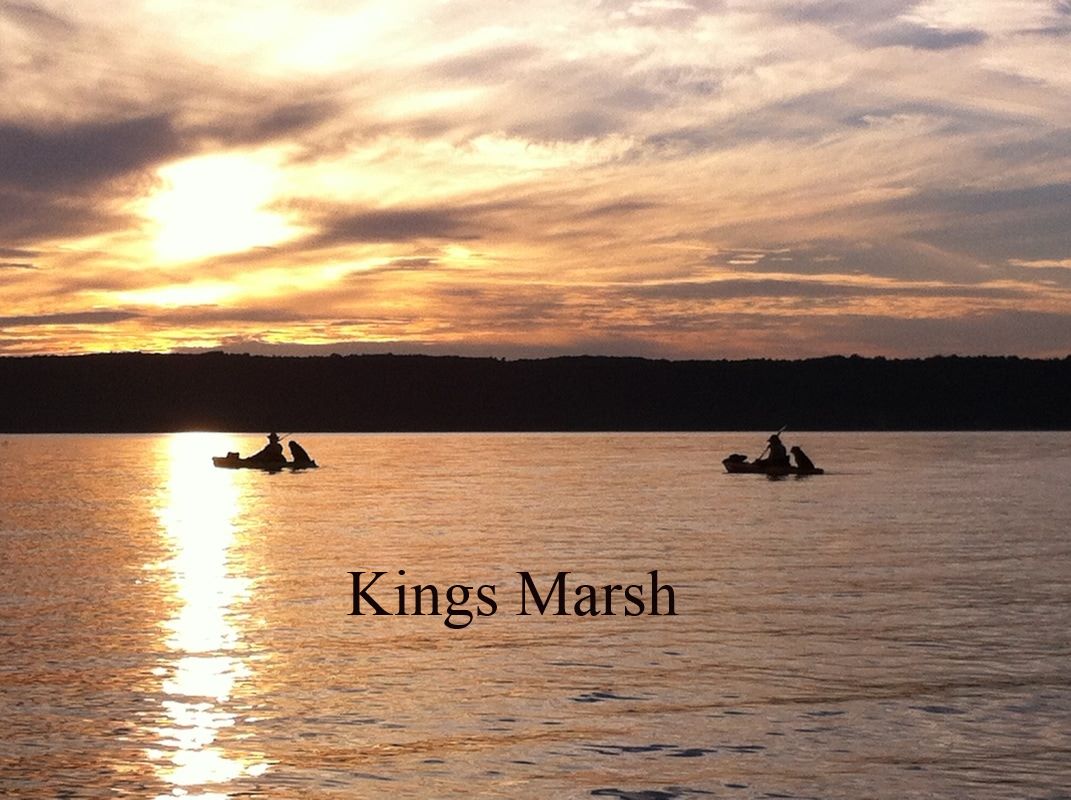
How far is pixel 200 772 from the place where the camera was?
15.9 m

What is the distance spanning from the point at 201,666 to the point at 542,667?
5529 mm

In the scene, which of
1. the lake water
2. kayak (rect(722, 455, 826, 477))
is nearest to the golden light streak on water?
the lake water

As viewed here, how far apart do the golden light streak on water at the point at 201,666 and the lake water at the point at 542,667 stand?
8 cm

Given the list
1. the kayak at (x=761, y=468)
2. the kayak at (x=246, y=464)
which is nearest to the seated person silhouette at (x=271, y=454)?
the kayak at (x=246, y=464)

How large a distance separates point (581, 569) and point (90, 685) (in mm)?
17626

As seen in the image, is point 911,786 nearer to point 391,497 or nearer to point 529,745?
point 529,745

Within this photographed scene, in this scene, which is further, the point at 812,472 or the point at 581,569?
the point at 812,472

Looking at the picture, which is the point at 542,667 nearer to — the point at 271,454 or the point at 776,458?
the point at 776,458

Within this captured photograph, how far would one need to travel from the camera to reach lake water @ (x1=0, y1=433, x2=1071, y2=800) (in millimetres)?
16047

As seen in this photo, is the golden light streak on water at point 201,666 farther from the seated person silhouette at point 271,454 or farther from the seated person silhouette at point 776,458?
the seated person silhouette at point 271,454

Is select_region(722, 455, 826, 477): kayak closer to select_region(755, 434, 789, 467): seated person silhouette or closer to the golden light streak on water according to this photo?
select_region(755, 434, 789, 467): seated person silhouette

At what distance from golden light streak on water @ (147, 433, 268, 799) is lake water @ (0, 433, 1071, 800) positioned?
A: 0.08 meters

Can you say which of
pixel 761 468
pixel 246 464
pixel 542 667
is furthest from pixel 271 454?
pixel 542 667

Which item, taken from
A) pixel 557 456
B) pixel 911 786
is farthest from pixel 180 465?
pixel 911 786
